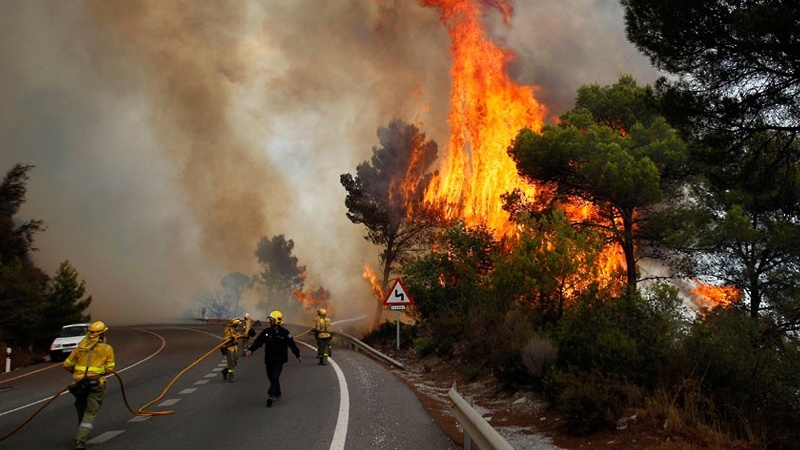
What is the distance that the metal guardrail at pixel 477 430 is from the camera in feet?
15.7

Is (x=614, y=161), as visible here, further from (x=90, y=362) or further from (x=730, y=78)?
(x=90, y=362)

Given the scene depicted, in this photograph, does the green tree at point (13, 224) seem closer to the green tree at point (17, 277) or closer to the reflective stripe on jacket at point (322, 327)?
the green tree at point (17, 277)

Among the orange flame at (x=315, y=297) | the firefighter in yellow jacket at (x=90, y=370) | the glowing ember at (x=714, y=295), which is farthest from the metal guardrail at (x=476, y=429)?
the orange flame at (x=315, y=297)

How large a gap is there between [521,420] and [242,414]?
177 inches

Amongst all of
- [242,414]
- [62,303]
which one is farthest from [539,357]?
[62,303]

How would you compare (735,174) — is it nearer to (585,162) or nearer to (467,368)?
(467,368)

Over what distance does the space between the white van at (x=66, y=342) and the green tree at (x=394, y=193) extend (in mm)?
21795

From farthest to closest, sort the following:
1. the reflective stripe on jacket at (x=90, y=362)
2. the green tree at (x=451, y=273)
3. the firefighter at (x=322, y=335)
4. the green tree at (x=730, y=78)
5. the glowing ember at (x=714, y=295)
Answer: the green tree at (x=451, y=273) → the glowing ember at (x=714, y=295) → the firefighter at (x=322, y=335) → the green tree at (x=730, y=78) → the reflective stripe on jacket at (x=90, y=362)

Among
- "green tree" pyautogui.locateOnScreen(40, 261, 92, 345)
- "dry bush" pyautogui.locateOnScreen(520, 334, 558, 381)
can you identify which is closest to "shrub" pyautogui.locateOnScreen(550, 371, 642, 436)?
"dry bush" pyautogui.locateOnScreen(520, 334, 558, 381)

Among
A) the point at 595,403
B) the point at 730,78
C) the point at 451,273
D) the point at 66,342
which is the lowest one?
the point at 595,403

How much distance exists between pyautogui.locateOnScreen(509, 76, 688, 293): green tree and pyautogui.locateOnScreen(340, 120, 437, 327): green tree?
1859 cm

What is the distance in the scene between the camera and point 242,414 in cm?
897

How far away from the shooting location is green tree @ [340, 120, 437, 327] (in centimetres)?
4344

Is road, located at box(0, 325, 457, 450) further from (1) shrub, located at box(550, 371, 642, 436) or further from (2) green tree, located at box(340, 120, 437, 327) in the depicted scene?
(2) green tree, located at box(340, 120, 437, 327)
